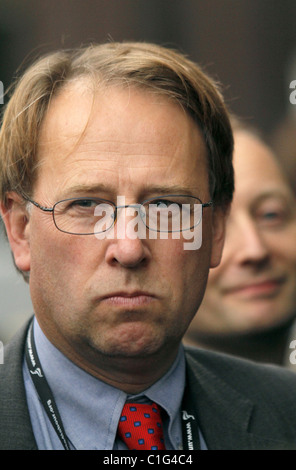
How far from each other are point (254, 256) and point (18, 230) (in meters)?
1.76

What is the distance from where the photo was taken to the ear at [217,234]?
2902mm

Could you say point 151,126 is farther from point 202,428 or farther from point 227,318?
point 227,318

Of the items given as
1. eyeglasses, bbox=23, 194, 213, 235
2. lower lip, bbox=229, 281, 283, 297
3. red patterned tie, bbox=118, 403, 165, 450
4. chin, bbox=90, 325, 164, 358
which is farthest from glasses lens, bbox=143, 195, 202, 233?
lower lip, bbox=229, 281, 283, 297

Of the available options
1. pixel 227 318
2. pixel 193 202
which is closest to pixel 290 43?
pixel 227 318

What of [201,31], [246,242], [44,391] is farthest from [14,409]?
[201,31]

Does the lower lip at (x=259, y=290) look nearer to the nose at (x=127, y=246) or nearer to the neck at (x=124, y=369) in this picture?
the neck at (x=124, y=369)

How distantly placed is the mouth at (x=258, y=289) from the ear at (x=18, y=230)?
1715 millimetres

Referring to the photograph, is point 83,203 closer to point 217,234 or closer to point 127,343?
point 127,343

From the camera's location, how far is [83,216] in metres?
2.47

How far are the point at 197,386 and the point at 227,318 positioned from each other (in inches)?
51.0

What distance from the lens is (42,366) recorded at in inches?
102

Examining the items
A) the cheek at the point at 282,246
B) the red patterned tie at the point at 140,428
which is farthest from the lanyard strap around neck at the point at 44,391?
the cheek at the point at 282,246

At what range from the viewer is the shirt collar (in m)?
2.47

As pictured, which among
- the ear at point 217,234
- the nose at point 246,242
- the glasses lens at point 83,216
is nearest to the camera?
the glasses lens at point 83,216
